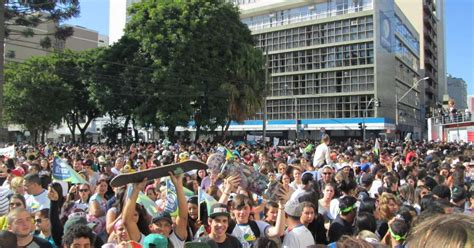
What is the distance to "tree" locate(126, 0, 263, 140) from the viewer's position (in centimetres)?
3162

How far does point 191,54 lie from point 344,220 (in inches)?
1093

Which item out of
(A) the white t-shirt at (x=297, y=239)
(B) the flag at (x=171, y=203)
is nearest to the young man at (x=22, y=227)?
(B) the flag at (x=171, y=203)

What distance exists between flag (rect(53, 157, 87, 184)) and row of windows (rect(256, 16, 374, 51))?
49.5 m

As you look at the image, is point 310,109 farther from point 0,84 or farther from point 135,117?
point 0,84

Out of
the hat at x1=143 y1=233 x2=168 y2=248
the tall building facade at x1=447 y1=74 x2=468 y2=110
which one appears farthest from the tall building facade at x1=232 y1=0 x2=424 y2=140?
the tall building facade at x1=447 y1=74 x2=468 y2=110

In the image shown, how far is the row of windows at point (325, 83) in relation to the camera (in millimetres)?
54250

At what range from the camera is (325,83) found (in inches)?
2266

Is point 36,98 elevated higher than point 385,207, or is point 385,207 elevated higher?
point 36,98

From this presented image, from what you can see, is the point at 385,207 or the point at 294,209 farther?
the point at 385,207

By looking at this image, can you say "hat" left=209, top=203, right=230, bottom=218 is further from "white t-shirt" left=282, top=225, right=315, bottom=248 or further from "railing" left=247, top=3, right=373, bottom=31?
"railing" left=247, top=3, right=373, bottom=31

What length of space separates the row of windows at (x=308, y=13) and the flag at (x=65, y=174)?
5066 centimetres

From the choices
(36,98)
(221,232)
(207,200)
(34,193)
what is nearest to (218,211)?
(221,232)

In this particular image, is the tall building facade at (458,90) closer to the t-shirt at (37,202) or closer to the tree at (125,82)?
the tree at (125,82)

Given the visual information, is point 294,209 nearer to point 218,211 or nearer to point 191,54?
point 218,211
